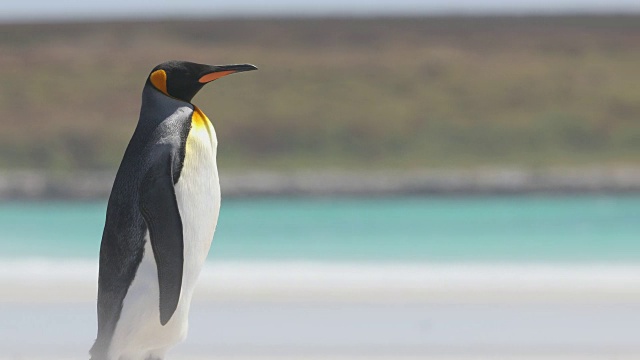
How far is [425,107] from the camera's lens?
71.3ft

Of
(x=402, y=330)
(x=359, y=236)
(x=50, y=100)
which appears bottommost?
(x=402, y=330)

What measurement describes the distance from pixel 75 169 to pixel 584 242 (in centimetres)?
1144

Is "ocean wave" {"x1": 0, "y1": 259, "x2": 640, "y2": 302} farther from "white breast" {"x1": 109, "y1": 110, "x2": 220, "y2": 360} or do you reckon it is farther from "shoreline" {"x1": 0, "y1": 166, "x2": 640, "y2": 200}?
"shoreline" {"x1": 0, "y1": 166, "x2": 640, "y2": 200}

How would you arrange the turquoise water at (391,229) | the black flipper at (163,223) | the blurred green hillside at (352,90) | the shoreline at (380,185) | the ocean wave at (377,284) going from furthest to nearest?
the blurred green hillside at (352,90)
the shoreline at (380,185)
the turquoise water at (391,229)
the ocean wave at (377,284)
the black flipper at (163,223)

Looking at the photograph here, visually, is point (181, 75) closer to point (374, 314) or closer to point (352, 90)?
point (374, 314)

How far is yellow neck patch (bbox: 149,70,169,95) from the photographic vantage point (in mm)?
2779

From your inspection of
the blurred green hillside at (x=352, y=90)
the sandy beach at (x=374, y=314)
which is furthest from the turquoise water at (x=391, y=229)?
the blurred green hillside at (x=352, y=90)

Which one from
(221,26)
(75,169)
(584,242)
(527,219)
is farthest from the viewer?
(221,26)

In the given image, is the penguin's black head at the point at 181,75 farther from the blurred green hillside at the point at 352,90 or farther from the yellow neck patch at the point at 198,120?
the blurred green hillside at the point at 352,90

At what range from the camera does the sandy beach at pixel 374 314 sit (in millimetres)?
3662

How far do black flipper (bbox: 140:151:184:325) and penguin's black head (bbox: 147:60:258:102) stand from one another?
18 centimetres

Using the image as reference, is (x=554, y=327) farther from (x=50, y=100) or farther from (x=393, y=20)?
(x=393, y=20)

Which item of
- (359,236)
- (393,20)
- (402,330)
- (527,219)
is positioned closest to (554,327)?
(402,330)

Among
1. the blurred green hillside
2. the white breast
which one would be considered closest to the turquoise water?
the blurred green hillside
